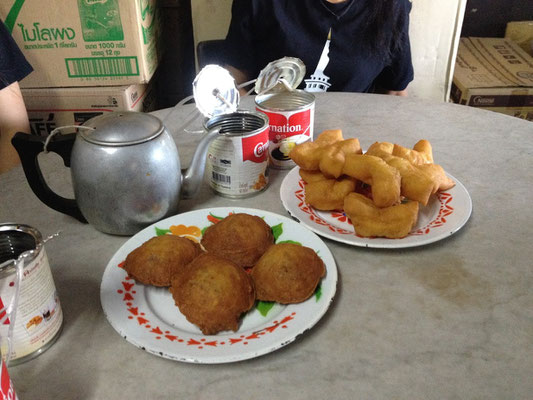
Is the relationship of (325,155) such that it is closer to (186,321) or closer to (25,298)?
(186,321)

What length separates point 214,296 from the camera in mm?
586

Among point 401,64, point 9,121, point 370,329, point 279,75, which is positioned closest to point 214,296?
point 370,329

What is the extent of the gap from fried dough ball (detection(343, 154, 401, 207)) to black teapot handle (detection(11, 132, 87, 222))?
0.44m

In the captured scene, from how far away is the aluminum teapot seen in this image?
2.30ft

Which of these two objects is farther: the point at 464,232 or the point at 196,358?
the point at 464,232

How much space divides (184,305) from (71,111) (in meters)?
1.37

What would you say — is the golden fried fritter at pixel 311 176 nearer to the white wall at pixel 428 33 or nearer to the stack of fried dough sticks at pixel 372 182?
the stack of fried dough sticks at pixel 372 182

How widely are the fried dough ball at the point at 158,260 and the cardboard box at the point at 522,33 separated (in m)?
2.17

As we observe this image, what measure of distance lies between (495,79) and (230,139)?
1.62 metres

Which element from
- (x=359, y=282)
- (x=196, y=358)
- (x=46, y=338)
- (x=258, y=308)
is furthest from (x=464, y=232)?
(x=46, y=338)

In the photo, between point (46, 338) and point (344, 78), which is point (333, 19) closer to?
point (344, 78)

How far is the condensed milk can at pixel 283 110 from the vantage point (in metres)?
0.93

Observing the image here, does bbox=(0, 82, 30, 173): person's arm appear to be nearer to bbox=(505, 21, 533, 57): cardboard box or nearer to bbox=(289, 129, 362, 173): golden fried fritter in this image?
bbox=(289, 129, 362, 173): golden fried fritter

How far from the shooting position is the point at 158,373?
55 cm
